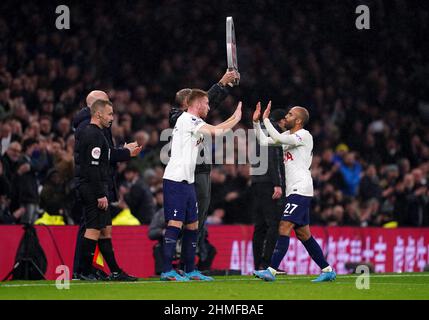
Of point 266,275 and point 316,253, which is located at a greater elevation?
point 316,253

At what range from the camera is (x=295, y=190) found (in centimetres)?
1213

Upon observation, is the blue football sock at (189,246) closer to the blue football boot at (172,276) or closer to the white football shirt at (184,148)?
the blue football boot at (172,276)

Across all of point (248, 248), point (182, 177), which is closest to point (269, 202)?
point (182, 177)

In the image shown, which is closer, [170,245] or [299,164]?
[170,245]

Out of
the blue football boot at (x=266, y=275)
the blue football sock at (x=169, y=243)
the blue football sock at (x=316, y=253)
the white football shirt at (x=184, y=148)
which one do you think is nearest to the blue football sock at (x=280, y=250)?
the blue football boot at (x=266, y=275)

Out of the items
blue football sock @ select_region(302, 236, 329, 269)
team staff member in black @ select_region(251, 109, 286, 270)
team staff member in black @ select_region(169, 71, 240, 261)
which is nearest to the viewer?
blue football sock @ select_region(302, 236, 329, 269)

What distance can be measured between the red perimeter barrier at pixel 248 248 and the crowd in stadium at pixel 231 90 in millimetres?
835

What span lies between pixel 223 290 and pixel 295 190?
6.50 ft

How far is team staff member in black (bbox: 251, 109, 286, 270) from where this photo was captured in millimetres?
13977

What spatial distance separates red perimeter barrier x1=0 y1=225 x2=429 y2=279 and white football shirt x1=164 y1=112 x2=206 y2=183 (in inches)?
133

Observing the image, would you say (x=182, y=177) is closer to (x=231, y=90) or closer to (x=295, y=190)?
(x=295, y=190)

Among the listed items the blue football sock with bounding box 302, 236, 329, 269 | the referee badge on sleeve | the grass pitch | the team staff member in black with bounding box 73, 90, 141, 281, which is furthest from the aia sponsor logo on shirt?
the referee badge on sleeve

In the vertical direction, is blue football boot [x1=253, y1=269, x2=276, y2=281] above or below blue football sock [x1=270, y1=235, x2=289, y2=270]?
below

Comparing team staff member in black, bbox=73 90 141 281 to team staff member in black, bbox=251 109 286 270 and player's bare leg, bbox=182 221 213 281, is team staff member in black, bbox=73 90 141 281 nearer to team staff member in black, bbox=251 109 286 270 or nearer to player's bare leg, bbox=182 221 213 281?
player's bare leg, bbox=182 221 213 281
